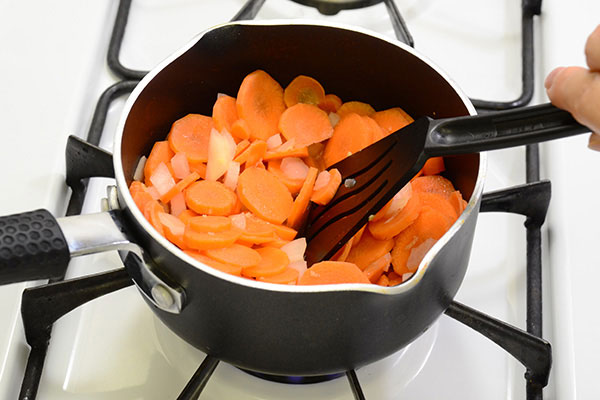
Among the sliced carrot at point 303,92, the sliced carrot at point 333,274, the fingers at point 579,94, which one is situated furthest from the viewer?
the sliced carrot at point 303,92

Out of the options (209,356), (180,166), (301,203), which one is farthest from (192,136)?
(209,356)

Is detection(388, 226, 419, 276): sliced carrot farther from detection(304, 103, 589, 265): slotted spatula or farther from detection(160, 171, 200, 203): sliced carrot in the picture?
detection(160, 171, 200, 203): sliced carrot

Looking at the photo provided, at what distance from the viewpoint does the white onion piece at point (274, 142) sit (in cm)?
Answer: 87

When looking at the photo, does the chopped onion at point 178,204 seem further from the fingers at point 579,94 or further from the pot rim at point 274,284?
the fingers at point 579,94

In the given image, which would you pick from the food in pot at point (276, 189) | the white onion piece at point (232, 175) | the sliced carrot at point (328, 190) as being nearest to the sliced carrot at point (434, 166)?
the food in pot at point (276, 189)

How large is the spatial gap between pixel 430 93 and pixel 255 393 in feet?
1.19

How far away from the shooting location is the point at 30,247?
60cm

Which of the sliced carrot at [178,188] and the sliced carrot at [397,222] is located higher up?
the sliced carrot at [397,222]

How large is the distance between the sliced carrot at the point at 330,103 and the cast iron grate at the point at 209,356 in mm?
187

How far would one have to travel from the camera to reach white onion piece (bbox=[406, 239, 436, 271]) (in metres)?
0.76

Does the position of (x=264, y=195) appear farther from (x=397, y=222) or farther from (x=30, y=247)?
(x=30, y=247)

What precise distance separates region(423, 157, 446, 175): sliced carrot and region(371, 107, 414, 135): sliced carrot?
6cm

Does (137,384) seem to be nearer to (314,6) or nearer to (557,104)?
(557,104)

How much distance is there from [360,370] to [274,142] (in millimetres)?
264
